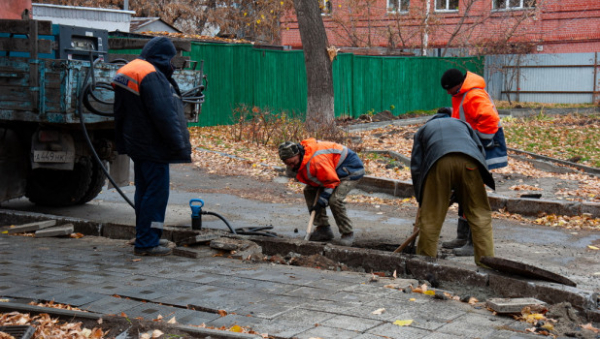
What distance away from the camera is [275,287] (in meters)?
5.34

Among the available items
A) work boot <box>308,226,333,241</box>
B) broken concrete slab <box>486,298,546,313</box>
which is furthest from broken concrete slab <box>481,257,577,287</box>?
work boot <box>308,226,333,241</box>

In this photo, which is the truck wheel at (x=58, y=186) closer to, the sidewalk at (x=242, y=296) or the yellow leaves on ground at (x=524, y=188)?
the sidewalk at (x=242, y=296)

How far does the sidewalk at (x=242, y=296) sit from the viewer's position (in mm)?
4406

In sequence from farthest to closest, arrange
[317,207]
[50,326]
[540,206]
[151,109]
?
[540,206] < [317,207] < [151,109] < [50,326]

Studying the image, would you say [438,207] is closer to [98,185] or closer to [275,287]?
[275,287]

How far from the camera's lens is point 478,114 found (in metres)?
6.96

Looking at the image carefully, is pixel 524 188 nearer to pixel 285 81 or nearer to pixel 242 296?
pixel 242 296

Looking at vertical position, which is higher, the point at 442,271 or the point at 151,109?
the point at 151,109

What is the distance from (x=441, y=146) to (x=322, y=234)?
2.14 meters

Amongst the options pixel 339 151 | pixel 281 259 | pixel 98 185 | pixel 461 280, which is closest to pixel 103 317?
pixel 281 259

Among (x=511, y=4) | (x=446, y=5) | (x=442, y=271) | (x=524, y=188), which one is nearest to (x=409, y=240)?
(x=442, y=271)

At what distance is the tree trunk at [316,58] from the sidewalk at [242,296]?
9684mm

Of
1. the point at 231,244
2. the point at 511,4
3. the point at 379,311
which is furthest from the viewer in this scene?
the point at 511,4

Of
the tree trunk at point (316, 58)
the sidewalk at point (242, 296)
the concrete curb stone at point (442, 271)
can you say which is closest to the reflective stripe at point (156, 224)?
the sidewalk at point (242, 296)
